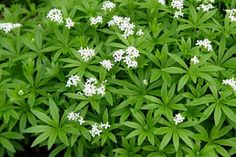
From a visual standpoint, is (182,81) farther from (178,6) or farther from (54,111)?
(54,111)

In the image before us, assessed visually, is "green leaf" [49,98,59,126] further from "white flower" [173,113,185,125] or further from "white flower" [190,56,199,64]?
"white flower" [190,56,199,64]

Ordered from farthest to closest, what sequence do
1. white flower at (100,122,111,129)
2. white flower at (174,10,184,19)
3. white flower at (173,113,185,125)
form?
white flower at (174,10,184,19)
white flower at (100,122,111,129)
white flower at (173,113,185,125)

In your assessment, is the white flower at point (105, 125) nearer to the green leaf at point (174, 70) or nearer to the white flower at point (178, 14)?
the green leaf at point (174, 70)

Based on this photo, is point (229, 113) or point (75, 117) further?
point (75, 117)

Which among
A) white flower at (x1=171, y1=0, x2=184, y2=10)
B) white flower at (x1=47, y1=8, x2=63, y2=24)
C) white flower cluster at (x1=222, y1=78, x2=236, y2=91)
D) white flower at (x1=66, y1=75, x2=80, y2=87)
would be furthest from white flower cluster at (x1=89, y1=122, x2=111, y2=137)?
white flower at (x1=171, y1=0, x2=184, y2=10)

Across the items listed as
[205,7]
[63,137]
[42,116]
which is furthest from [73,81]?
[205,7]
